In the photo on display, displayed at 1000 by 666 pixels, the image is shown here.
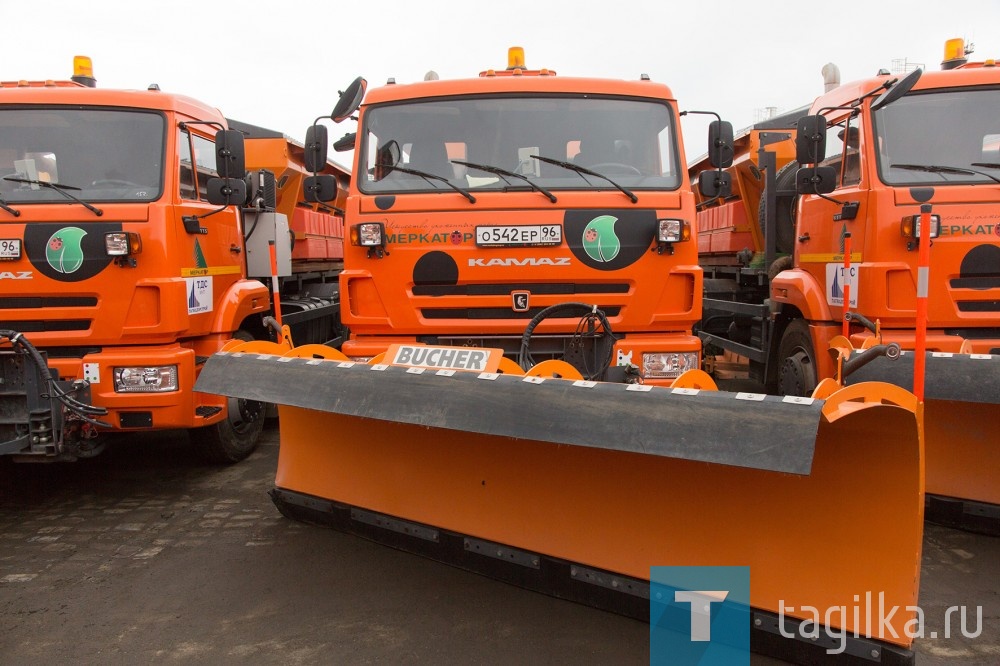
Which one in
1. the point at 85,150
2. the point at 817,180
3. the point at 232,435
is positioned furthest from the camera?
the point at 232,435

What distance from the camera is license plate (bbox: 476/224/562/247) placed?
14.5 feet

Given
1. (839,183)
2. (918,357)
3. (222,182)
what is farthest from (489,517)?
(839,183)

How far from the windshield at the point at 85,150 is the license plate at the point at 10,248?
47cm

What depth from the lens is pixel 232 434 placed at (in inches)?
228

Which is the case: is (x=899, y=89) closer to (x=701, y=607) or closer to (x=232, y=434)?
(x=701, y=607)

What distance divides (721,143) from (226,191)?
11.1 ft

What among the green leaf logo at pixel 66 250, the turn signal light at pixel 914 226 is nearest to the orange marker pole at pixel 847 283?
the turn signal light at pixel 914 226

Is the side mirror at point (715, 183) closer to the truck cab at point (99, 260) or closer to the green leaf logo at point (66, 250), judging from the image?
the truck cab at point (99, 260)

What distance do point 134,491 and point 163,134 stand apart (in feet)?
8.14

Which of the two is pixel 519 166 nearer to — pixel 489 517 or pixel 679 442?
pixel 489 517

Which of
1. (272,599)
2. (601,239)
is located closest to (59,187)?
(272,599)

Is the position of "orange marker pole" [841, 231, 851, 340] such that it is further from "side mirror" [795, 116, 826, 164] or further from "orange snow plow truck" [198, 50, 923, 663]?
"orange snow plow truck" [198, 50, 923, 663]

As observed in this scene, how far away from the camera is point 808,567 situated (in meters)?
2.74

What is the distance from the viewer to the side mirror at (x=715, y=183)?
16.0 ft
